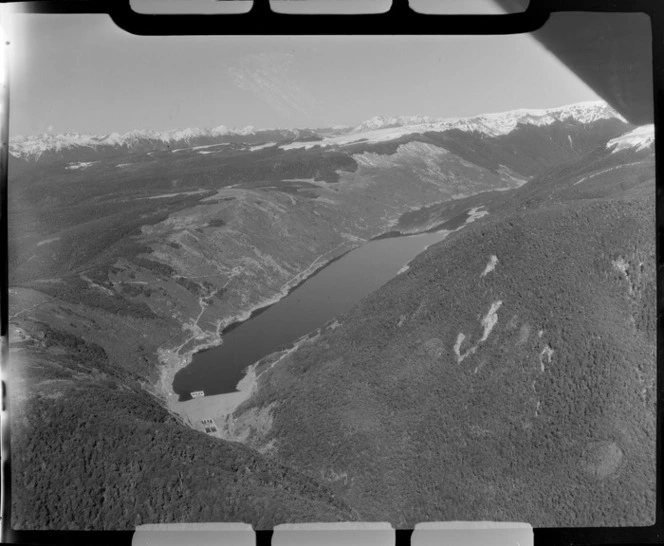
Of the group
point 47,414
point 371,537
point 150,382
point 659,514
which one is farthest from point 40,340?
point 659,514

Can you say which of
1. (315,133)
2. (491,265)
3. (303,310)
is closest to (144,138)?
(315,133)

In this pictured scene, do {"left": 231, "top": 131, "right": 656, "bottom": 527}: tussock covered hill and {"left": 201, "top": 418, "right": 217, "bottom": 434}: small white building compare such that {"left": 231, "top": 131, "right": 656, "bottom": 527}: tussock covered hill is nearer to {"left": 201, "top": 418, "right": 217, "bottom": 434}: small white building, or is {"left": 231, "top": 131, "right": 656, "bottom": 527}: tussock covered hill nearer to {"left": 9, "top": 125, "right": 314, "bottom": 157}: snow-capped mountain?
{"left": 201, "top": 418, "right": 217, "bottom": 434}: small white building

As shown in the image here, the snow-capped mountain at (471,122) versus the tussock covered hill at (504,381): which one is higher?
the snow-capped mountain at (471,122)

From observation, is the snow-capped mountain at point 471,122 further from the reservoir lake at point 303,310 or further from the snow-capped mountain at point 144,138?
the reservoir lake at point 303,310

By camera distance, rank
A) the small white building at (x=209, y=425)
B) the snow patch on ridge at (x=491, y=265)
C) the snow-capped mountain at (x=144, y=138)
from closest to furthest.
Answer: the small white building at (x=209, y=425), the snow-capped mountain at (x=144, y=138), the snow patch on ridge at (x=491, y=265)

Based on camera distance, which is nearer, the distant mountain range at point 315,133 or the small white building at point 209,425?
the small white building at point 209,425

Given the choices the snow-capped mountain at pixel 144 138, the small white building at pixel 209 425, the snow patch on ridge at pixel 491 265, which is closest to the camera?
the small white building at pixel 209 425

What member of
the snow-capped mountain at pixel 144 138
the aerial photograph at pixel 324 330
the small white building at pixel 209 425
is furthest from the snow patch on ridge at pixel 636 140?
the small white building at pixel 209 425

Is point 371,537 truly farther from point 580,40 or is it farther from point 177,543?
point 580,40
